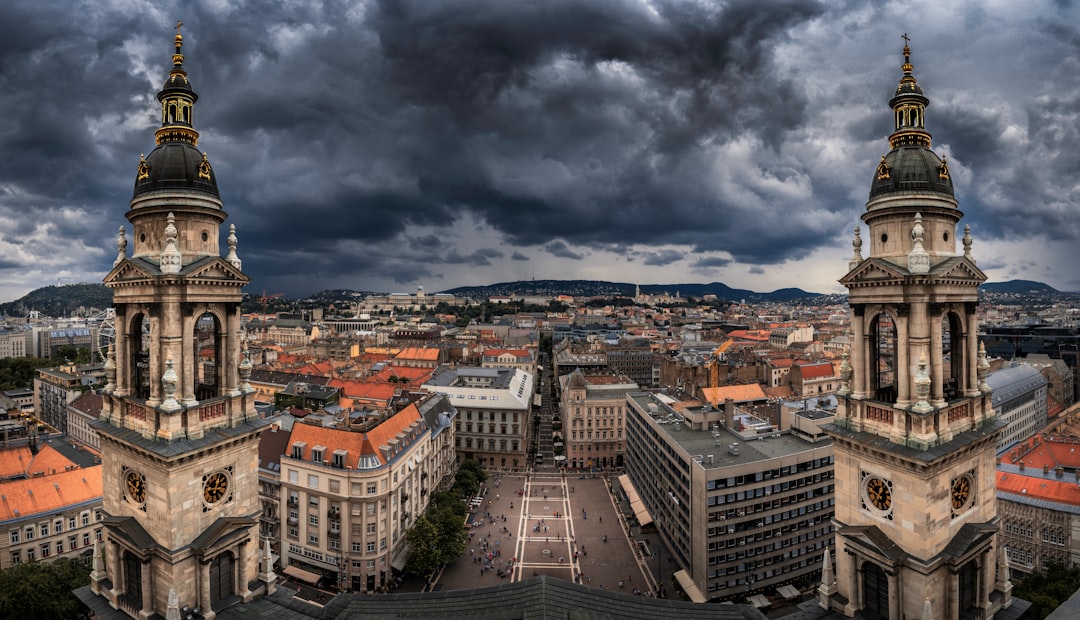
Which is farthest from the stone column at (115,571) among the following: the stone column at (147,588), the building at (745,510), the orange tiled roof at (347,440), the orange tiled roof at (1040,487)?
the orange tiled roof at (1040,487)

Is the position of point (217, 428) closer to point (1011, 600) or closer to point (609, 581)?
point (1011, 600)

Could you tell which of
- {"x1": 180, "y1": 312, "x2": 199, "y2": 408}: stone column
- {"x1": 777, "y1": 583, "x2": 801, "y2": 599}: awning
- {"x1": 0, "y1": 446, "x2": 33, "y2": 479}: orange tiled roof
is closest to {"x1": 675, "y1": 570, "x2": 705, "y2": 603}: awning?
{"x1": 777, "y1": 583, "x2": 801, "y2": 599}: awning

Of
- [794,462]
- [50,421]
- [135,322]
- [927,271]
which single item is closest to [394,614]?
[135,322]

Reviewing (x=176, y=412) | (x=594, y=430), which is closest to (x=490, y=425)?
(x=594, y=430)

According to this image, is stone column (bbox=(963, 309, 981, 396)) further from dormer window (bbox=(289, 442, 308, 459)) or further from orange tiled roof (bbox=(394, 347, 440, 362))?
orange tiled roof (bbox=(394, 347, 440, 362))

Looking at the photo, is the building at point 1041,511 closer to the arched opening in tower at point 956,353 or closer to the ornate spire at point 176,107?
the arched opening in tower at point 956,353

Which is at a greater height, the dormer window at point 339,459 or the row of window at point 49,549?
the dormer window at point 339,459
